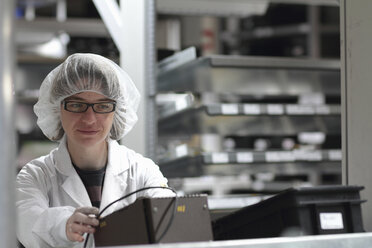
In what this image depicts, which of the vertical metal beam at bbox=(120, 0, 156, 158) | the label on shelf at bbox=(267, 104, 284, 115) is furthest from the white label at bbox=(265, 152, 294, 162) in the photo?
the vertical metal beam at bbox=(120, 0, 156, 158)

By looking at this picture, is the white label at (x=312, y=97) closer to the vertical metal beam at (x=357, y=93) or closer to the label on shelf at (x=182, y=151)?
the label on shelf at (x=182, y=151)

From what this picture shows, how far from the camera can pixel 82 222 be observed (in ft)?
5.38

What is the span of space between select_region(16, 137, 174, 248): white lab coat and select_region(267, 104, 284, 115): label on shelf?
155cm

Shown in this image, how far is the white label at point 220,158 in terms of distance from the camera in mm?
3607

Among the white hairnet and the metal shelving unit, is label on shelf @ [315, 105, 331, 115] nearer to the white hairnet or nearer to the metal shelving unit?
the metal shelving unit

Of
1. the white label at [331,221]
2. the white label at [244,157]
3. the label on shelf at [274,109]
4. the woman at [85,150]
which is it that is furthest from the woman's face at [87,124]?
the label on shelf at [274,109]

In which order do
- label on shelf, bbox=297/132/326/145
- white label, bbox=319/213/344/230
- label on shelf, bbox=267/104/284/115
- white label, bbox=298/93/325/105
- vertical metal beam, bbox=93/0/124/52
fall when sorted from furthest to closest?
label on shelf, bbox=297/132/326/145 → white label, bbox=298/93/325/105 → label on shelf, bbox=267/104/284/115 → vertical metal beam, bbox=93/0/124/52 → white label, bbox=319/213/344/230

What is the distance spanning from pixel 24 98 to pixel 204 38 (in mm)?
2489

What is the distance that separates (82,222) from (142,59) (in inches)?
73.3

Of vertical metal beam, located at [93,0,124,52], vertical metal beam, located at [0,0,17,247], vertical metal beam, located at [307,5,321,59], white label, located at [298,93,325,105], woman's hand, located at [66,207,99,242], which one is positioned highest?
vertical metal beam, located at [307,5,321,59]

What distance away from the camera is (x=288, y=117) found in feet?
13.2

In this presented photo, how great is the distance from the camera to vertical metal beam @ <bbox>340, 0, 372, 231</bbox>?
71.9 inches

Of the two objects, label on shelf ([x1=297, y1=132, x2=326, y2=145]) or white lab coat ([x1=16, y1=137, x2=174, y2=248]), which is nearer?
white lab coat ([x1=16, y1=137, x2=174, y2=248])

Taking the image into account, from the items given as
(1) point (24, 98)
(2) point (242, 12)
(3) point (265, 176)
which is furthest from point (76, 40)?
(3) point (265, 176)
